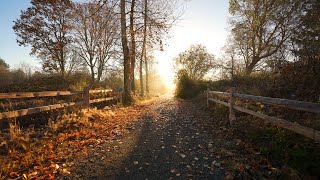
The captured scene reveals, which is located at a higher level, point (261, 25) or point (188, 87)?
point (261, 25)

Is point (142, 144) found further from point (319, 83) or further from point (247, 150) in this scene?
point (319, 83)

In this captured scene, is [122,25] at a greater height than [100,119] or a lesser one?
greater

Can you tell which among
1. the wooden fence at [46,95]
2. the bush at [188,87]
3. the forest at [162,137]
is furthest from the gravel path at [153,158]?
the bush at [188,87]

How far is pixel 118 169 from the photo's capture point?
170 inches

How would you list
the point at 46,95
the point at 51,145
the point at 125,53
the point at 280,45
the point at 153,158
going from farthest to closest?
the point at 280,45, the point at 125,53, the point at 46,95, the point at 51,145, the point at 153,158

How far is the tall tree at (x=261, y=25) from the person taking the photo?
1981 centimetres

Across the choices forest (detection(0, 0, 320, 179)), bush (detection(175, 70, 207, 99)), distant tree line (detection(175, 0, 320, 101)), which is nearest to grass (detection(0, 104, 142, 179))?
forest (detection(0, 0, 320, 179))

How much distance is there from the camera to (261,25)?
21766 mm

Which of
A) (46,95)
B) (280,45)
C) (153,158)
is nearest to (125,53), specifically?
(46,95)

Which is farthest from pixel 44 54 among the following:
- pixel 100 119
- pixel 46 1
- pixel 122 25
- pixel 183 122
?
pixel 183 122

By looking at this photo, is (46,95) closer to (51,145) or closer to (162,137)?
(51,145)

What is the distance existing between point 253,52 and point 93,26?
1989 cm

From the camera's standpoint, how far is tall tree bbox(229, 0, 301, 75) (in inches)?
780

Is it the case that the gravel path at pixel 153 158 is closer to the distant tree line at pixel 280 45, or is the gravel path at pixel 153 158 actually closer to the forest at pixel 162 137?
the forest at pixel 162 137
